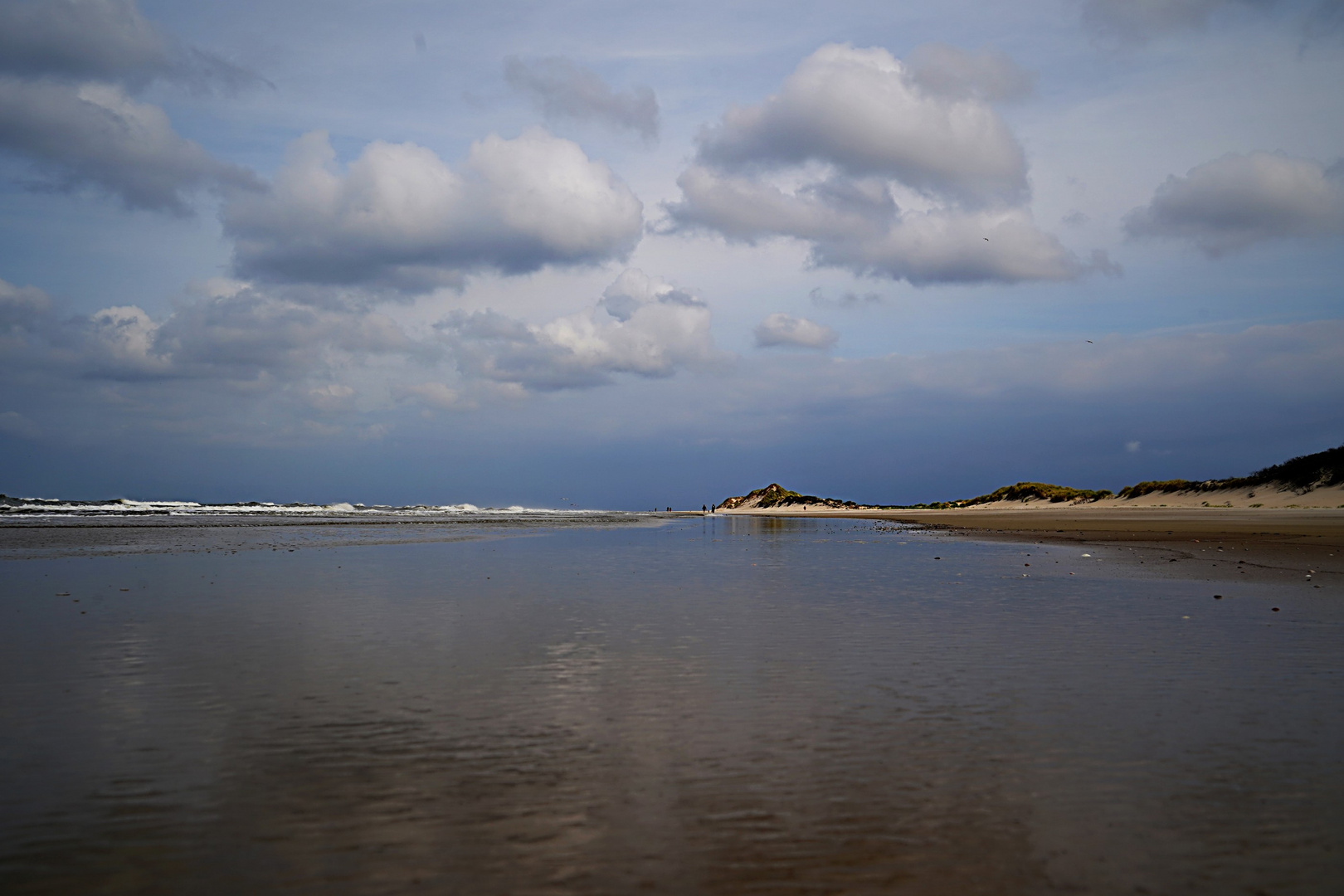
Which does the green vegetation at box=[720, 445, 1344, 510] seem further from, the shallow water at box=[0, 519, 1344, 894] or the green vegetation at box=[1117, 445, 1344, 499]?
the shallow water at box=[0, 519, 1344, 894]

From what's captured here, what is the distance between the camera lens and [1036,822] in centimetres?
554

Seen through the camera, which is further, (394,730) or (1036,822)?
(394,730)

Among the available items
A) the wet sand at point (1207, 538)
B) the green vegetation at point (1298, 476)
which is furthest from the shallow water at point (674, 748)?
the green vegetation at point (1298, 476)

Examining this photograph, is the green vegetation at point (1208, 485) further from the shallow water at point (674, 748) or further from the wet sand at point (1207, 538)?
the shallow water at point (674, 748)

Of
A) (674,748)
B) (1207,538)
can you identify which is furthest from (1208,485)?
(674,748)

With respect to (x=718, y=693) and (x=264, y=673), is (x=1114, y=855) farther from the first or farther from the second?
(x=264, y=673)

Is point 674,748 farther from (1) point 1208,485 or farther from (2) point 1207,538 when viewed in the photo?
(1) point 1208,485

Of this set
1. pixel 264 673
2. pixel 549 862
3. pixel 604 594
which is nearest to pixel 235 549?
pixel 604 594

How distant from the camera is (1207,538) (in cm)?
3425

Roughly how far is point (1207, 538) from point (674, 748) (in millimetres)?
35251

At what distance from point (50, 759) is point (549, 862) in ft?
16.4

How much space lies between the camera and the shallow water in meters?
4.97

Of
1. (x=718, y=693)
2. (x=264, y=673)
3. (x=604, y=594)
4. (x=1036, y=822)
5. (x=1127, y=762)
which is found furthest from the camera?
(x=604, y=594)

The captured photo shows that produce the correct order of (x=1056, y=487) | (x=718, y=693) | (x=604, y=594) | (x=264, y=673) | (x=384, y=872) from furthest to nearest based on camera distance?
1. (x=1056, y=487)
2. (x=604, y=594)
3. (x=264, y=673)
4. (x=718, y=693)
5. (x=384, y=872)
